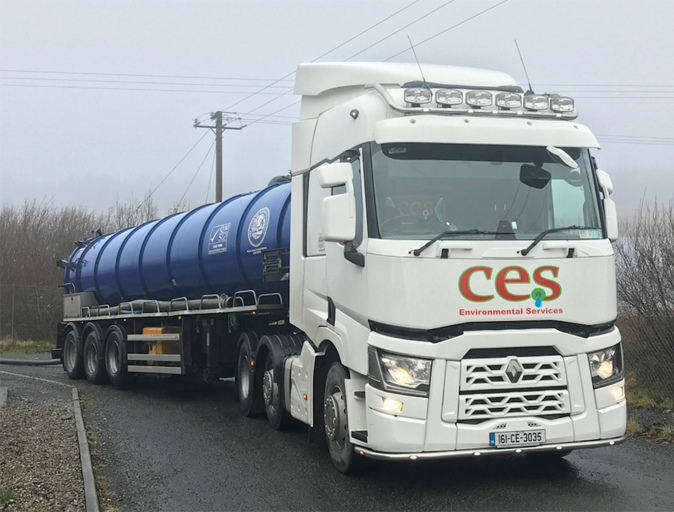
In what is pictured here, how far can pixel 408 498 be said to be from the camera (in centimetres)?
684

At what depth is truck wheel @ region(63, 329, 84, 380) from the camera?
17906 millimetres

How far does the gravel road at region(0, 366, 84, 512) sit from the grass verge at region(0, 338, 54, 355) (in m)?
17.3

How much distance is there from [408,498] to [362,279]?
1.90 metres

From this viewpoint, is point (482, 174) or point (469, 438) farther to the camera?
point (482, 174)

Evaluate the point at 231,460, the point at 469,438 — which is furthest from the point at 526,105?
the point at 231,460

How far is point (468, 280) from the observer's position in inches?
264

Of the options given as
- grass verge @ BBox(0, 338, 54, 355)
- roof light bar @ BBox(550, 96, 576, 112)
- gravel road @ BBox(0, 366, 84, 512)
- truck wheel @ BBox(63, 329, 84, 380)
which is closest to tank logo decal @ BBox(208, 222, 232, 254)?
gravel road @ BBox(0, 366, 84, 512)

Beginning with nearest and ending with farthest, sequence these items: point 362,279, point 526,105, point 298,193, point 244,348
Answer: point 362,279
point 526,105
point 298,193
point 244,348

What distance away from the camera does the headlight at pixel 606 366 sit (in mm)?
6867

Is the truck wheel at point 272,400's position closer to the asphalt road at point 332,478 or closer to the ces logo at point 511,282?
the asphalt road at point 332,478

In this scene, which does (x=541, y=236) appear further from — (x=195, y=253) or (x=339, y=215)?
(x=195, y=253)

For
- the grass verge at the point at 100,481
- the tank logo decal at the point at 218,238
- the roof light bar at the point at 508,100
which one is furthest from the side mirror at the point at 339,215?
the tank logo decal at the point at 218,238

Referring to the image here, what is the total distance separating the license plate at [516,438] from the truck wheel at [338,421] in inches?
52.6

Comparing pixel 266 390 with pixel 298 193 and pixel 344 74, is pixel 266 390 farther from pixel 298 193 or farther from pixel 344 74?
pixel 344 74
